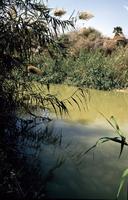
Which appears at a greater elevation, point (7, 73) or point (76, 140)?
point (7, 73)

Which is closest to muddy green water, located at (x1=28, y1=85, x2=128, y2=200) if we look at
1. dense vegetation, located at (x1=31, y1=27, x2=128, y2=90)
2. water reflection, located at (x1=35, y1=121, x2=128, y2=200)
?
water reflection, located at (x1=35, y1=121, x2=128, y2=200)

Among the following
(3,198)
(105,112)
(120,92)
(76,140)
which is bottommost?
(3,198)

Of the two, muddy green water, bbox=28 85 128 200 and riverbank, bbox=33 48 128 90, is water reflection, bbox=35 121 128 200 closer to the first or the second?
muddy green water, bbox=28 85 128 200

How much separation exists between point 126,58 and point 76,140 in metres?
13.8

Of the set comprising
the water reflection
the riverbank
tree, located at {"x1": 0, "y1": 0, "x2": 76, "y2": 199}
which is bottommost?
the water reflection

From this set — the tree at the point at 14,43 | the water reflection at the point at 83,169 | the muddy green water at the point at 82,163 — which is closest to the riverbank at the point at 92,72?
the muddy green water at the point at 82,163

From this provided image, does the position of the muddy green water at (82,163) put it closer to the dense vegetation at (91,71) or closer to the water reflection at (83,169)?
the water reflection at (83,169)

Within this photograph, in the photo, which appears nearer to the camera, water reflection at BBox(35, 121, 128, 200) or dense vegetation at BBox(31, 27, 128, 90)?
water reflection at BBox(35, 121, 128, 200)

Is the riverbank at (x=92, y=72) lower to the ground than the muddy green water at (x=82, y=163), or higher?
higher

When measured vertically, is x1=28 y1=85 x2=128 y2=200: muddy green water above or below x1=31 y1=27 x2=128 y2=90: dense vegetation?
below

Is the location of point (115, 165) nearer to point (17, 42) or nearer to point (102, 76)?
point (17, 42)

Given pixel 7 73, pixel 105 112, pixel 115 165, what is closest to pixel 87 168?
pixel 115 165

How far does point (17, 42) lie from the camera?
4852mm

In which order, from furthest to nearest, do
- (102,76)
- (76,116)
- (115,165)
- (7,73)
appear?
1. (102,76)
2. (76,116)
3. (115,165)
4. (7,73)
